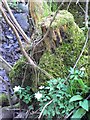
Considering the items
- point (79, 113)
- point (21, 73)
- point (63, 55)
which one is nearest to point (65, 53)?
point (63, 55)

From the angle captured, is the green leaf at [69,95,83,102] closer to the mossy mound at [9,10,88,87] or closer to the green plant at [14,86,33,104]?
the mossy mound at [9,10,88,87]

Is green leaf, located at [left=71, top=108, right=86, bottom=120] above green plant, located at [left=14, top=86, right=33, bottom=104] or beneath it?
beneath

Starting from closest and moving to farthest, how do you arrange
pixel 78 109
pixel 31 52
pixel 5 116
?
pixel 78 109
pixel 31 52
pixel 5 116

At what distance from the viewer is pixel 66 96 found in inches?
65.9

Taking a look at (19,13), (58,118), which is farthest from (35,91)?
(19,13)

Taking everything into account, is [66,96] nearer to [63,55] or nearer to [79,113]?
[79,113]

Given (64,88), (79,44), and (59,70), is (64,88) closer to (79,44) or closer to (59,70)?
(59,70)

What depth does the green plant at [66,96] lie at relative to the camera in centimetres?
167

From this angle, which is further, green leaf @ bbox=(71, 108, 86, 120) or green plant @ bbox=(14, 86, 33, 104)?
green plant @ bbox=(14, 86, 33, 104)

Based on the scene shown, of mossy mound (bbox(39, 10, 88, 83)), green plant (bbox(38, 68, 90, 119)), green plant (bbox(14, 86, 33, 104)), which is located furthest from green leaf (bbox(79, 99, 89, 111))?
green plant (bbox(14, 86, 33, 104))

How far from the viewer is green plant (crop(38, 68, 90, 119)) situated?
1.67 m

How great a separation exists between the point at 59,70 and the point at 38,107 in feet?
0.96

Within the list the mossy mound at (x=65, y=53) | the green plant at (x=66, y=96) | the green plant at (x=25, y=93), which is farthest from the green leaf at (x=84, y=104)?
the green plant at (x=25, y=93)

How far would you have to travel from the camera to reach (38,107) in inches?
73.8
